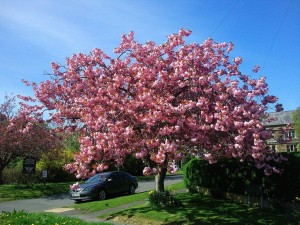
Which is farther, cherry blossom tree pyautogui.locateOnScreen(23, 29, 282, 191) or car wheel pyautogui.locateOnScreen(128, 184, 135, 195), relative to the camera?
car wheel pyautogui.locateOnScreen(128, 184, 135, 195)

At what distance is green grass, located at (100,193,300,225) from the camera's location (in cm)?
1152

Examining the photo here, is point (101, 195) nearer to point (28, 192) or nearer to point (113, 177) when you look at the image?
point (113, 177)

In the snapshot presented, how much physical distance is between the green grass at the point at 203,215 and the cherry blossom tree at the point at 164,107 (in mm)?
1878

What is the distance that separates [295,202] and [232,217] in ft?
8.40

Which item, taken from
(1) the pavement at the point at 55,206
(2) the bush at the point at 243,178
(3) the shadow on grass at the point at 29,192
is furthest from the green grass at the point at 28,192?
(2) the bush at the point at 243,178

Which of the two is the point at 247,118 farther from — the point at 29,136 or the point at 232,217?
the point at 29,136

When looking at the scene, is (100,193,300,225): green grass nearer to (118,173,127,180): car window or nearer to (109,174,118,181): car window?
(109,174,118,181): car window

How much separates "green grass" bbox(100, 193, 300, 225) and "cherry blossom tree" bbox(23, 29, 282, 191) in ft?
6.16

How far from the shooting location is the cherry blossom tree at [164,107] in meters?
10.3

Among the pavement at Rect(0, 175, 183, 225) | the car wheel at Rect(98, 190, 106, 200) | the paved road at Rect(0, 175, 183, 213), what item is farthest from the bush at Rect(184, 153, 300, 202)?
the paved road at Rect(0, 175, 183, 213)

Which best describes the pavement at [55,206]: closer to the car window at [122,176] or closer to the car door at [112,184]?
the car door at [112,184]

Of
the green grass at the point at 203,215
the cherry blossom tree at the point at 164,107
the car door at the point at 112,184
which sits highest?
the cherry blossom tree at the point at 164,107

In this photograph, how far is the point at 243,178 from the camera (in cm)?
1515

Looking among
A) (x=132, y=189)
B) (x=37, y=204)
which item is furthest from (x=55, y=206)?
(x=132, y=189)
